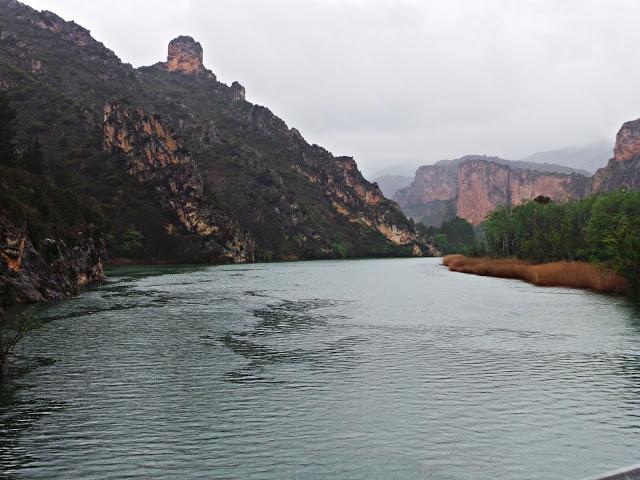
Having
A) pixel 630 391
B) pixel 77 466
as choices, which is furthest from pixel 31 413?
pixel 630 391

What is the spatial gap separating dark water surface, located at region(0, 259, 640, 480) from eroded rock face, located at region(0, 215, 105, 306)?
11.2 metres

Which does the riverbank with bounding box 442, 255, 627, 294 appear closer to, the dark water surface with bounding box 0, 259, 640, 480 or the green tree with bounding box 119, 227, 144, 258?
the dark water surface with bounding box 0, 259, 640, 480

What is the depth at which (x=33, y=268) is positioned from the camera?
56.5m

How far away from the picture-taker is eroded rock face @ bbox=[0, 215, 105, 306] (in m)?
49.8

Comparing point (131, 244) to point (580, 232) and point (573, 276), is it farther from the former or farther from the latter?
point (573, 276)

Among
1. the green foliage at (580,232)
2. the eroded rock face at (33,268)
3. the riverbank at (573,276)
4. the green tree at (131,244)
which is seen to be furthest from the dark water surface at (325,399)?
the green tree at (131,244)

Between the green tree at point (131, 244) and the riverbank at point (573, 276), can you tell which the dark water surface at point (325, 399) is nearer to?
the riverbank at point (573, 276)

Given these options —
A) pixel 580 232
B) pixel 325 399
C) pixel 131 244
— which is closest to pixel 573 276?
pixel 580 232

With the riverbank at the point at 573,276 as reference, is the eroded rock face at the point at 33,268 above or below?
above

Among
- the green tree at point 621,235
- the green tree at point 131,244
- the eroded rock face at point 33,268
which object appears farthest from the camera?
the green tree at point 131,244

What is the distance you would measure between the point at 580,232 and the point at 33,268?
87330mm

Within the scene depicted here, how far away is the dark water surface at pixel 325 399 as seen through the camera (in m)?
14.8

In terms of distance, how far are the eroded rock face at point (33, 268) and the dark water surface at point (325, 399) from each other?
36.9 ft

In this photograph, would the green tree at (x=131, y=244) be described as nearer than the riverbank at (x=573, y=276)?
No
